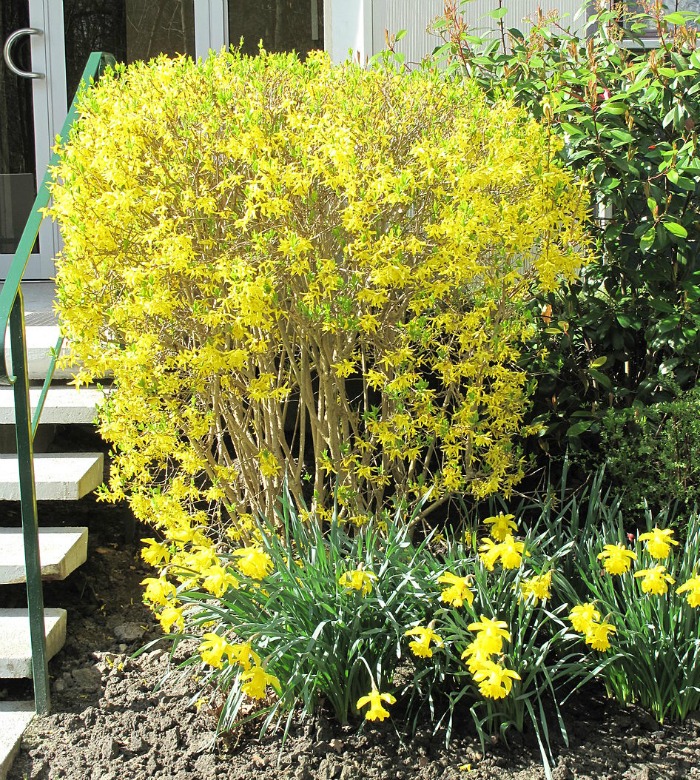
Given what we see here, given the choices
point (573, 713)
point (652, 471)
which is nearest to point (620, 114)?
point (652, 471)

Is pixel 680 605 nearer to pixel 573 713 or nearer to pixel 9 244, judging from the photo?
pixel 573 713

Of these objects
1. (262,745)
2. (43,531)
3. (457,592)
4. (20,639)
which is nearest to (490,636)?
(457,592)

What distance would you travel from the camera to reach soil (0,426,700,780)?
2660 millimetres

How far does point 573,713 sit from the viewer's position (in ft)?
9.59

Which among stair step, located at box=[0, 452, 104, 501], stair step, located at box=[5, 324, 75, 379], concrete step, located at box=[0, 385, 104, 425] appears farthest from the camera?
stair step, located at box=[5, 324, 75, 379]

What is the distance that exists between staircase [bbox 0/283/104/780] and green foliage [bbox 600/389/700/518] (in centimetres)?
218

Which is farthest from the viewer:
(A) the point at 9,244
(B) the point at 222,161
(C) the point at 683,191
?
(A) the point at 9,244

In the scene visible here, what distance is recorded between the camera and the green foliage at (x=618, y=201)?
3.75 meters

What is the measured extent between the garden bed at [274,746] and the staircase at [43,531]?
0.40 feet

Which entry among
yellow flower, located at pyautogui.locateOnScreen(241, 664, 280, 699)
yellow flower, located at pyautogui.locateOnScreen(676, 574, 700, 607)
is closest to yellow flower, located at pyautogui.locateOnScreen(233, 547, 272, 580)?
yellow flower, located at pyautogui.locateOnScreen(241, 664, 280, 699)

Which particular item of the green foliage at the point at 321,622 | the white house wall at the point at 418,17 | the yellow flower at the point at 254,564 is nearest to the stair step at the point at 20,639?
the green foliage at the point at 321,622

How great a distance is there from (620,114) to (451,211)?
4.10 feet

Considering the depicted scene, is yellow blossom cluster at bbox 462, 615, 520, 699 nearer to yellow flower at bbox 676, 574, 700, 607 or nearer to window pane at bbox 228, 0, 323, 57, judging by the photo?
yellow flower at bbox 676, 574, 700, 607

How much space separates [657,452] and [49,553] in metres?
2.44
